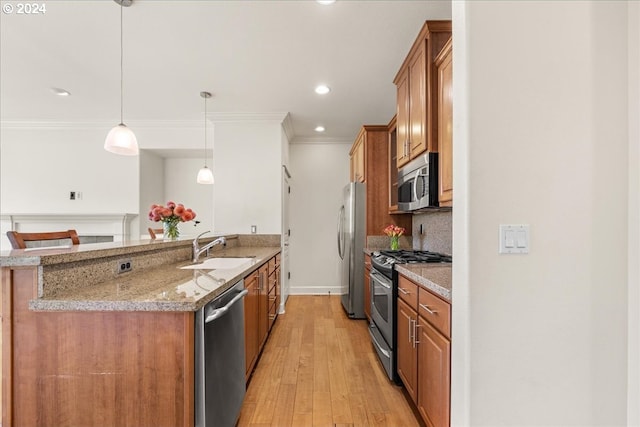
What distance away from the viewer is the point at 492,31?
1.12m

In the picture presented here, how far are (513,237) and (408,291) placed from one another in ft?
3.00

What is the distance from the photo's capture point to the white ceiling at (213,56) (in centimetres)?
208

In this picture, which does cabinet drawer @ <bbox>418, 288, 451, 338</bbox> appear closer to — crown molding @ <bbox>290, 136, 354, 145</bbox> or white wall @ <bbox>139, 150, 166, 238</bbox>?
crown molding @ <bbox>290, 136, 354, 145</bbox>

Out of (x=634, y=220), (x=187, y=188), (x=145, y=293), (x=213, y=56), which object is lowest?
(x=145, y=293)

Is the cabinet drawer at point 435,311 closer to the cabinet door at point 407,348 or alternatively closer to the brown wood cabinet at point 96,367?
the cabinet door at point 407,348

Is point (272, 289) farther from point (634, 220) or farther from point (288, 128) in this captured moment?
point (634, 220)

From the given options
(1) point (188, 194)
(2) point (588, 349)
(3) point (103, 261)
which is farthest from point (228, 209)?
(2) point (588, 349)

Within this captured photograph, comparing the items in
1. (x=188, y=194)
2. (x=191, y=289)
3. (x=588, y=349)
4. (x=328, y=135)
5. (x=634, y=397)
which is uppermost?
(x=328, y=135)

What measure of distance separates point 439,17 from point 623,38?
125 centimetres

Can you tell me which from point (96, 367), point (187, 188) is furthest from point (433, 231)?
point (187, 188)

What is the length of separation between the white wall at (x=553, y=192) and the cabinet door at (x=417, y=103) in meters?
0.95

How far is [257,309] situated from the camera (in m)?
2.45

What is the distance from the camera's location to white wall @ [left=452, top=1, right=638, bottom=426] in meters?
1.11

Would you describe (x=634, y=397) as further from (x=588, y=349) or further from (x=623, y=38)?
(x=623, y=38)
